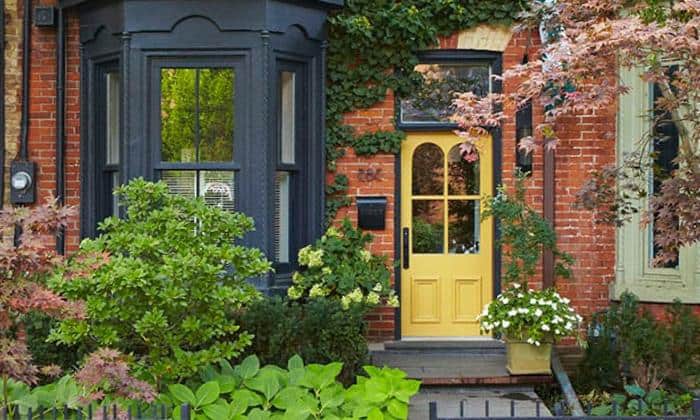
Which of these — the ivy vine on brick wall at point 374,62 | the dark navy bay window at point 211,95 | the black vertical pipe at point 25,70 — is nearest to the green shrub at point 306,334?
the dark navy bay window at point 211,95

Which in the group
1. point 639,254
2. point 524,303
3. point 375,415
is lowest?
point 375,415

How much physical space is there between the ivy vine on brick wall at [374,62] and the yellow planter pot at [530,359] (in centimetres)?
220

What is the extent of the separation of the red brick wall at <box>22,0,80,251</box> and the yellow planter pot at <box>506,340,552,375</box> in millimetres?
4368

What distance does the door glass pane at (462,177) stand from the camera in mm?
9867

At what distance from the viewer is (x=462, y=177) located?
989 centimetres

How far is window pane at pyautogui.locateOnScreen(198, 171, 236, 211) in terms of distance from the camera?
29.7ft

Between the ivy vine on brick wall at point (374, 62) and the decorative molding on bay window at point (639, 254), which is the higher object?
the ivy vine on brick wall at point (374, 62)

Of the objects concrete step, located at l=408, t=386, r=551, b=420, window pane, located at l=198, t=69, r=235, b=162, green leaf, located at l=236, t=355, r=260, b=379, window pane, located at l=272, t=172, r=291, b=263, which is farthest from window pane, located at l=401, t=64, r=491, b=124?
green leaf, located at l=236, t=355, r=260, b=379

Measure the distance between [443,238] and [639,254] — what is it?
6.10 feet

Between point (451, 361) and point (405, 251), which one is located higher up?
point (405, 251)

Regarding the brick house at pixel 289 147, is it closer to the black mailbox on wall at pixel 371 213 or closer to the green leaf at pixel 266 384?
the black mailbox on wall at pixel 371 213

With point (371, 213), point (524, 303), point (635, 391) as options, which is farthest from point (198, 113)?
point (635, 391)

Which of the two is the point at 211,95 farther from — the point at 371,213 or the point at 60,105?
the point at 371,213

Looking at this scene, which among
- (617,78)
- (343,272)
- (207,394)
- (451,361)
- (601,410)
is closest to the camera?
(207,394)
